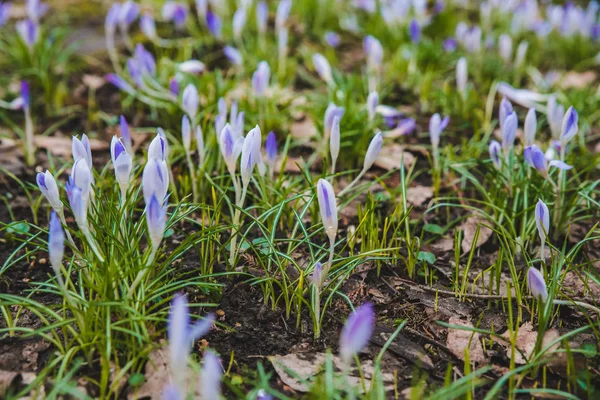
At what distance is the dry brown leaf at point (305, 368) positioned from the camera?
174 cm

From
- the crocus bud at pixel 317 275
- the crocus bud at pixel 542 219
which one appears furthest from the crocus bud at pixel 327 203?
the crocus bud at pixel 542 219

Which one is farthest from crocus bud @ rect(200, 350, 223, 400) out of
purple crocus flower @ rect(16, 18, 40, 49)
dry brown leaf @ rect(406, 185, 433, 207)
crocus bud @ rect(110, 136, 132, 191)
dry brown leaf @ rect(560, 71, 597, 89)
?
dry brown leaf @ rect(560, 71, 597, 89)

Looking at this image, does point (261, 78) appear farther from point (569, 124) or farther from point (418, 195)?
point (569, 124)

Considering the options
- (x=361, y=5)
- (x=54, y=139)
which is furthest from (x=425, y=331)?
(x=361, y=5)

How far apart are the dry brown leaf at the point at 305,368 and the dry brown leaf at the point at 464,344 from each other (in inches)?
9.6

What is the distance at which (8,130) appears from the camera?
3258mm

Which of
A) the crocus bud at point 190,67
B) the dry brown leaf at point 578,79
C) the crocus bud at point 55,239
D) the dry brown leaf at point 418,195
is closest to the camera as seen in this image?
the crocus bud at point 55,239

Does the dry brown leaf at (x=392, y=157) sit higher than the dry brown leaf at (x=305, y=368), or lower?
higher

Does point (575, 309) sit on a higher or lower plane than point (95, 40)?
lower

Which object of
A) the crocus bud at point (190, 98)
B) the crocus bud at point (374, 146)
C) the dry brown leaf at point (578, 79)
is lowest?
the dry brown leaf at point (578, 79)

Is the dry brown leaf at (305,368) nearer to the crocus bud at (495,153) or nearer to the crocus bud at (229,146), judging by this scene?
the crocus bud at (229,146)

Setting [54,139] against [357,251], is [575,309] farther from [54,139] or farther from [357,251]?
[54,139]

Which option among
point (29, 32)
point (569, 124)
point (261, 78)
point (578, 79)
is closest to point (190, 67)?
point (261, 78)

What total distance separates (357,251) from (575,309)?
0.79 meters
